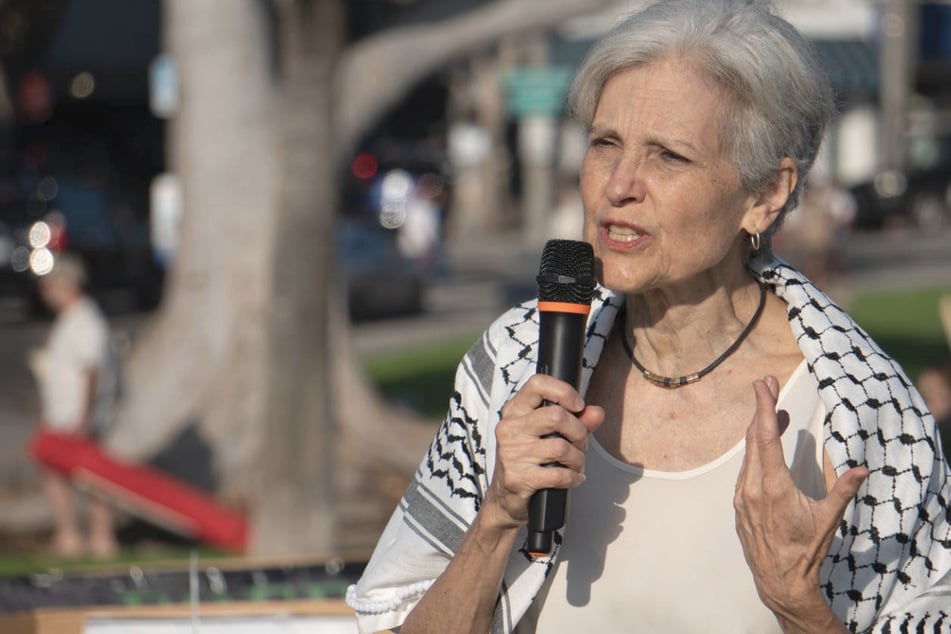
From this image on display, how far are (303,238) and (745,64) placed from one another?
238 inches

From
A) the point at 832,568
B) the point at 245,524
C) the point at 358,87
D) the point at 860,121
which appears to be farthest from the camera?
the point at 860,121

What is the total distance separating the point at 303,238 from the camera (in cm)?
836

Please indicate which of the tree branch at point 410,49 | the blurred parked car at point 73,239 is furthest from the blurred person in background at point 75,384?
the blurred parked car at point 73,239

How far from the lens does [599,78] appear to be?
2.57 metres

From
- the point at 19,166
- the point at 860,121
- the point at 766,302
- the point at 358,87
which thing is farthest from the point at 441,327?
the point at 860,121

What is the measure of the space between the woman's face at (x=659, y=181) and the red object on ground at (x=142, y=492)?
22.9ft

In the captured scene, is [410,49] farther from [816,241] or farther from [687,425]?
[816,241]

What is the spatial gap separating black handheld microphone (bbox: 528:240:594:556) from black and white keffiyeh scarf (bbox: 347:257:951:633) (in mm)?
221

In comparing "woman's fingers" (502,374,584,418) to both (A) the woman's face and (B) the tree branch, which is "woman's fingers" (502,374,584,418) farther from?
(B) the tree branch

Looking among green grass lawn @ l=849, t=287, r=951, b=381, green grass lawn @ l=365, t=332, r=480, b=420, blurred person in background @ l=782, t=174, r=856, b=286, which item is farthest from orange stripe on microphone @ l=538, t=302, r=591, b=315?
blurred person in background @ l=782, t=174, r=856, b=286

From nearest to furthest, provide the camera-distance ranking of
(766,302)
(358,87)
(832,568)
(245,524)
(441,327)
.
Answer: (832,568) → (766,302) → (245,524) → (358,87) → (441,327)

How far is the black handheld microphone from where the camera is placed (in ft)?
7.47

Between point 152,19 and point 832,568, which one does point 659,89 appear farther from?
point 152,19

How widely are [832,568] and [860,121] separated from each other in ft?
137
